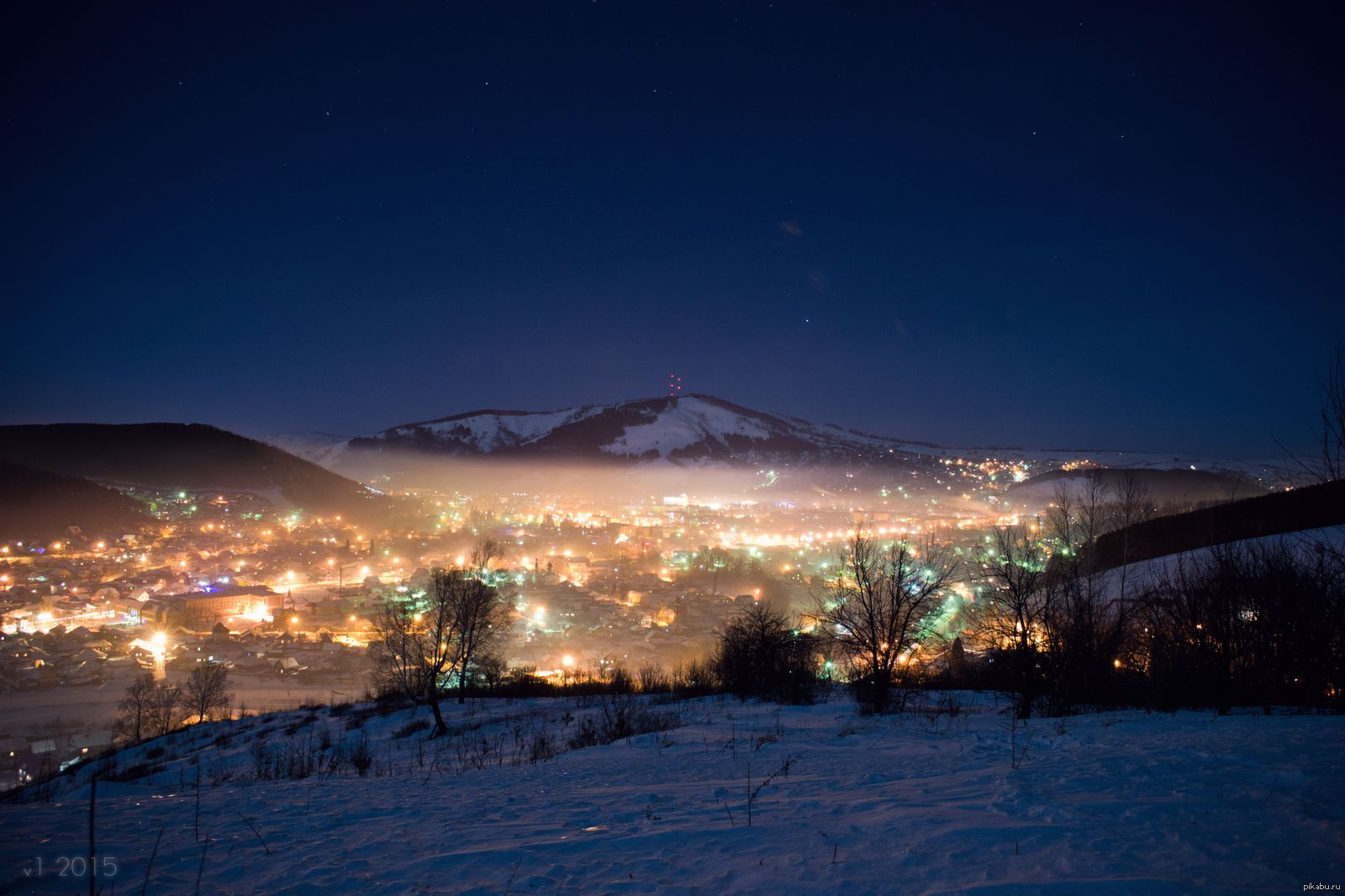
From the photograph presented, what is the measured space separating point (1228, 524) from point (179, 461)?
334 feet

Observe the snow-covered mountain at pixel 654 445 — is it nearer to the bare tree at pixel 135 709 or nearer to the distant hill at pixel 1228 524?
the distant hill at pixel 1228 524

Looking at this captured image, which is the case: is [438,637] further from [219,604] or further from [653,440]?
[653,440]

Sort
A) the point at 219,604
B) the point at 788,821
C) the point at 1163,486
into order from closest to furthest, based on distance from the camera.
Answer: the point at 788,821 → the point at 219,604 → the point at 1163,486

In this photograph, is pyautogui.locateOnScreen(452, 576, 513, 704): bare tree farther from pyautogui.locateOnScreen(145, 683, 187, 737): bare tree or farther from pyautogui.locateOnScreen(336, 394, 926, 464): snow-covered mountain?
pyautogui.locateOnScreen(336, 394, 926, 464): snow-covered mountain

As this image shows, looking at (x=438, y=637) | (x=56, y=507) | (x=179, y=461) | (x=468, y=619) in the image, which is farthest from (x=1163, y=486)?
(x=179, y=461)

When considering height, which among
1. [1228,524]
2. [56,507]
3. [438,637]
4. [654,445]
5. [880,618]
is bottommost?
[438,637]

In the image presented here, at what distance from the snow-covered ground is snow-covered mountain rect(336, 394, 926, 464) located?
14801 cm

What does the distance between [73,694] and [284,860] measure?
27340mm

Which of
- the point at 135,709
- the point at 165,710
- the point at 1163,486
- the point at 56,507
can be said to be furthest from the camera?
the point at 1163,486

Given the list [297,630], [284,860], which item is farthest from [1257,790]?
[297,630]

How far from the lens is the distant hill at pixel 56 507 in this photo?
1700 inches

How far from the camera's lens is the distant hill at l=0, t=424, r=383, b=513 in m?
66.8

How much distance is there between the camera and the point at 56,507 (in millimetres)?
46875

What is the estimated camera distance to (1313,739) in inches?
180
